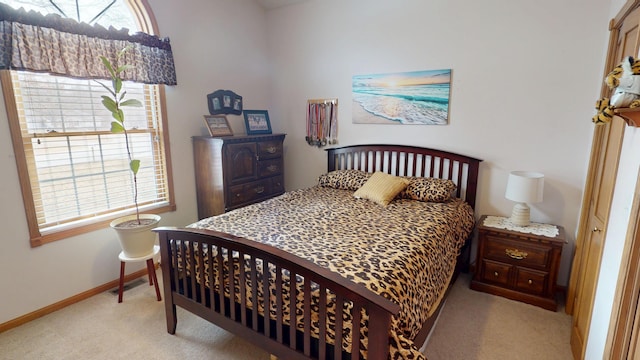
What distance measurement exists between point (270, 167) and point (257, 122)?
1.95 ft

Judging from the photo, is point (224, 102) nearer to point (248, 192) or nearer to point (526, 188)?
point (248, 192)

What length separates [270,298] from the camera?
5.63 ft

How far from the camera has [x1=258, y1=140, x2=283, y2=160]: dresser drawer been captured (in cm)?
363

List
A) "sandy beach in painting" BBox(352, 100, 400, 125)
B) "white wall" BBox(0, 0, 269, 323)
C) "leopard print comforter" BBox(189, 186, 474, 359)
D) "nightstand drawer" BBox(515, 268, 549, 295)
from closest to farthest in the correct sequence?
1. "leopard print comforter" BBox(189, 186, 474, 359)
2. "white wall" BBox(0, 0, 269, 323)
3. "nightstand drawer" BBox(515, 268, 549, 295)
4. "sandy beach in painting" BBox(352, 100, 400, 125)

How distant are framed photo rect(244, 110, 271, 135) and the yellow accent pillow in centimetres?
151

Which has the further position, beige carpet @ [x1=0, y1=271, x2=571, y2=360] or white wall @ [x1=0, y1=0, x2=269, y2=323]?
white wall @ [x1=0, y1=0, x2=269, y2=323]

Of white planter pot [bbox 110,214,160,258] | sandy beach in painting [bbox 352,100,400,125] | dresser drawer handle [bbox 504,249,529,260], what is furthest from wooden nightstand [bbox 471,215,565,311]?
white planter pot [bbox 110,214,160,258]

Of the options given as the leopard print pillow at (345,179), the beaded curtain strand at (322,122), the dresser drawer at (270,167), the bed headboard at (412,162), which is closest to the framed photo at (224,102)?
the dresser drawer at (270,167)

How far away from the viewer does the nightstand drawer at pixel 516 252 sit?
100 inches

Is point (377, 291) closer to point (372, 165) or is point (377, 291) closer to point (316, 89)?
point (372, 165)

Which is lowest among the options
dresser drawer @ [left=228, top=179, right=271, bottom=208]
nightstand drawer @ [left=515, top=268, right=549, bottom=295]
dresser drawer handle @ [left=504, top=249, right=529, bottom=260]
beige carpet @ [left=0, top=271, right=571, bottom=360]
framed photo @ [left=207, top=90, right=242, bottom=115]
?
beige carpet @ [left=0, top=271, right=571, bottom=360]

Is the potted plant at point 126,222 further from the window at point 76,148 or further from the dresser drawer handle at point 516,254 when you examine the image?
the dresser drawer handle at point 516,254

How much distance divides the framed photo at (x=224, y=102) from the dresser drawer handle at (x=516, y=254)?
3099 millimetres

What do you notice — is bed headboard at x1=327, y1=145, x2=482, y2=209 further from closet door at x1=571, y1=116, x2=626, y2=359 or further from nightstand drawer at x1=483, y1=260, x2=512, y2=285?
closet door at x1=571, y1=116, x2=626, y2=359
